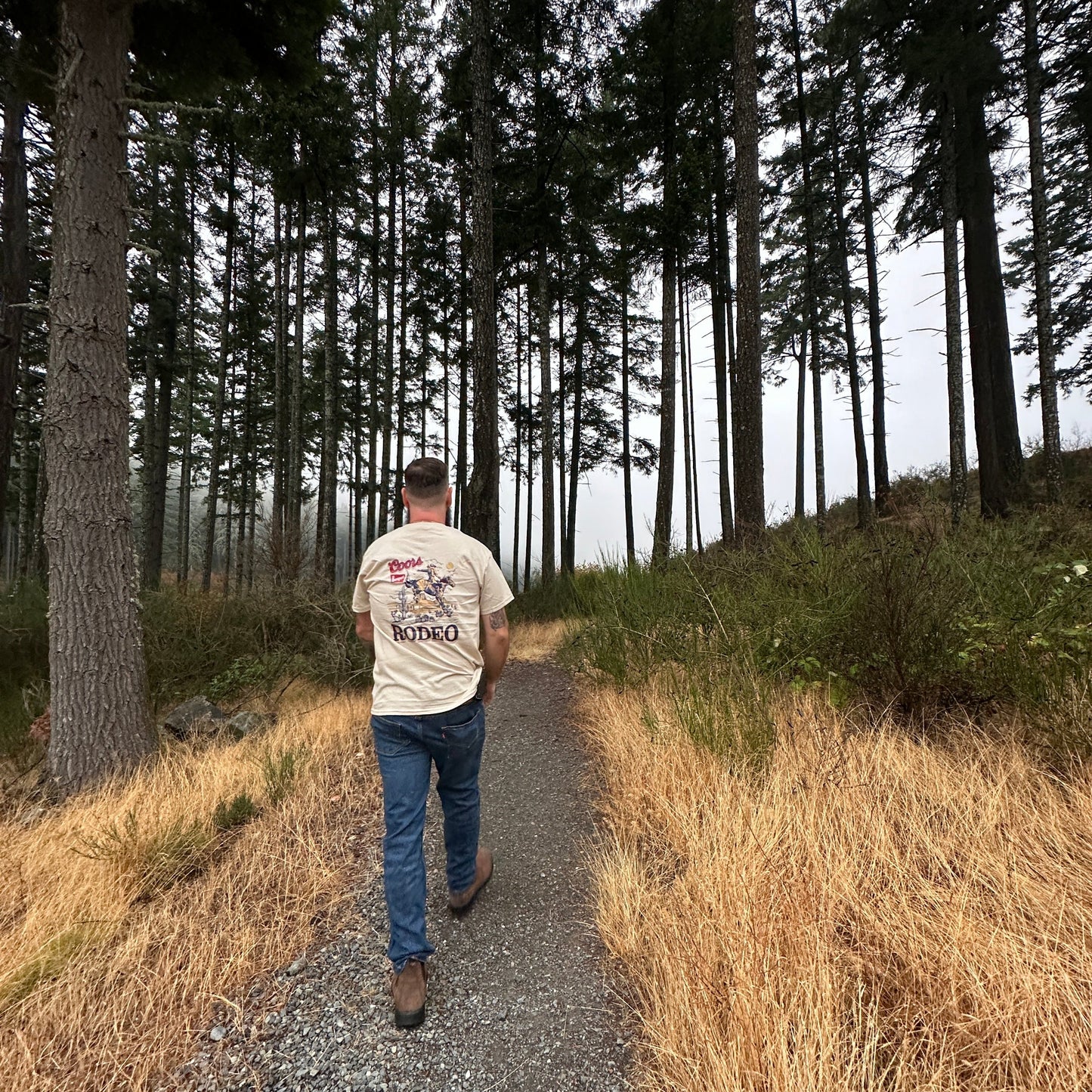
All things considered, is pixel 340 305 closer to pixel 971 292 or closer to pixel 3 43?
pixel 3 43

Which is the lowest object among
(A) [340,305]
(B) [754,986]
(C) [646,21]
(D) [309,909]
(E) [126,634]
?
(D) [309,909]

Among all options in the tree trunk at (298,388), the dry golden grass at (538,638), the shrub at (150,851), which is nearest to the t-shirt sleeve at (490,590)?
the shrub at (150,851)

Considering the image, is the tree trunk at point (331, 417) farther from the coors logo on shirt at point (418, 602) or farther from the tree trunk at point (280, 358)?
the coors logo on shirt at point (418, 602)

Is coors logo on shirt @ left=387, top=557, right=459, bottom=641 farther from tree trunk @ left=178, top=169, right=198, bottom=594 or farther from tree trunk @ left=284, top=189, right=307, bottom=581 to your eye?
tree trunk @ left=178, top=169, right=198, bottom=594

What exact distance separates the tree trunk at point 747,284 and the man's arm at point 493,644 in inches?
209

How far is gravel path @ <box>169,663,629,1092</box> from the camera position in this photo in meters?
1.44

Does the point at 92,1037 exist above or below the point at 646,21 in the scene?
below

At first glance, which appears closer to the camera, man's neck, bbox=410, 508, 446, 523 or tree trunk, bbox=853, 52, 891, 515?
man's neck, bbox=410, 508, 446, 523

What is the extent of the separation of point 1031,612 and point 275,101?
1416 cm

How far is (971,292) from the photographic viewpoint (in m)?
10.2

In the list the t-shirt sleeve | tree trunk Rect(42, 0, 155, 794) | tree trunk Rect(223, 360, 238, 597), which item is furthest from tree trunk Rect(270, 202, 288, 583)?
the t-shirt sleeve

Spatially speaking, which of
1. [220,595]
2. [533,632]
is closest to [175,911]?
[220,595]

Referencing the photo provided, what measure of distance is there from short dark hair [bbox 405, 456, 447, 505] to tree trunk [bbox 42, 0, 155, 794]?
3.26m

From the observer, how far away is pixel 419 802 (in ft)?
6.20
